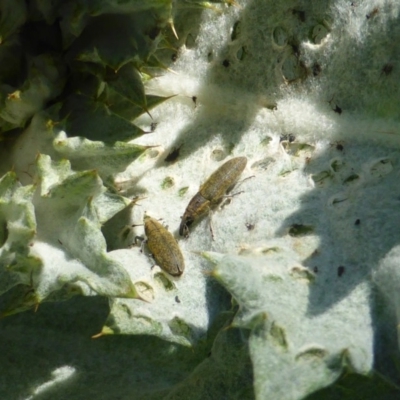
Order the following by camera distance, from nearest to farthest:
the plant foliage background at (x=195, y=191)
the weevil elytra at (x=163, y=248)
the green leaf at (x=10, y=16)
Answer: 1. the plant foliage background at (x=195, y=191)
2. the green leaf at (x=10, y=16)
3. the weevil elytra at (x=163, y=248)

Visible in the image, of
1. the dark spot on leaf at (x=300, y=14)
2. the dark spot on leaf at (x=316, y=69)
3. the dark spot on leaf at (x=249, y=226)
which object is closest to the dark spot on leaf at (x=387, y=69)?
the dark spot on leaf at (x=316, y=69)

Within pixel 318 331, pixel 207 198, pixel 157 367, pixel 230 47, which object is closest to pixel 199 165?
pixel 207 198

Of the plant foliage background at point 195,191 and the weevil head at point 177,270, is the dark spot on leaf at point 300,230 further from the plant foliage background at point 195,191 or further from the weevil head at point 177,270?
the weevil head at point 177,270

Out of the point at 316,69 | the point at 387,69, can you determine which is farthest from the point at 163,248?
the point at 387,69

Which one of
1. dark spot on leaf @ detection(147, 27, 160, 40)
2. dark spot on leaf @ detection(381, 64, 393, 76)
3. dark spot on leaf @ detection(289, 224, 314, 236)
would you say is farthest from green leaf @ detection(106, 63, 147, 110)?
dark spot on leaf @ detection(381, 64, 393, 76)

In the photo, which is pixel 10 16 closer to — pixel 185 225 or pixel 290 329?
A: pixel 185 225

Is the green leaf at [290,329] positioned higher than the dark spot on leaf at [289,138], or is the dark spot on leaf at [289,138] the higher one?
the dark spot on leaf at [289,138]

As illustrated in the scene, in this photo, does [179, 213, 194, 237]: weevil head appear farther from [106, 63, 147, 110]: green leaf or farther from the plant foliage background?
[106, 63, 147, 110]: green leaf
